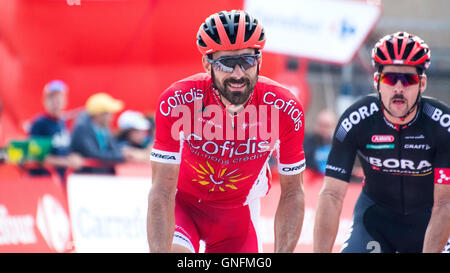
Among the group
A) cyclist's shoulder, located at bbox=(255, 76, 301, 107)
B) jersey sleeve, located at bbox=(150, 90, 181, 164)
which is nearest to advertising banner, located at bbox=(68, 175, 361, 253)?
cyclist's shoulder, located at bbox=(255, 76, 301, 107)

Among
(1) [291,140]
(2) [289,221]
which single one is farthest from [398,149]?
(2) [289,221]

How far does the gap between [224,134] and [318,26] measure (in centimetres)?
865

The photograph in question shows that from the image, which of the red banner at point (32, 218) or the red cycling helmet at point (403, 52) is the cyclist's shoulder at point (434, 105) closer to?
the red cycling helmet at point (403, 52)

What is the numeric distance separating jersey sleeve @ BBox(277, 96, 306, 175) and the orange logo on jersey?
0.37m

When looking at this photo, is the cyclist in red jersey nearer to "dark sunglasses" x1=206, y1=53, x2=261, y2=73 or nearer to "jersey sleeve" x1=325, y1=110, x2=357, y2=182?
"dark sunglasses" x1=206, y1=53, x2=261, y2=73

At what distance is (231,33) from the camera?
4.52 metres

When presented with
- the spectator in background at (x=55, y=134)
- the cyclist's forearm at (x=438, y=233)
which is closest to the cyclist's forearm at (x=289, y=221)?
the cyclist's forearm at (x=438, y=233)

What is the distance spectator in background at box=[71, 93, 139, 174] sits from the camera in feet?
31.8

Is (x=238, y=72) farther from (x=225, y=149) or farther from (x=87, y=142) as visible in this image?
(x=87, y=142)

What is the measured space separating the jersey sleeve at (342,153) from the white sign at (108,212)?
4.24 meters

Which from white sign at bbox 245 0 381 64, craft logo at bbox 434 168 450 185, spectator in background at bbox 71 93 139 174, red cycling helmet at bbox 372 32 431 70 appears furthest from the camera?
white sign at bbox 245 0 381 64

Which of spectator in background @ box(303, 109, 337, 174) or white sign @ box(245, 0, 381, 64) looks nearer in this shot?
spectator in background @ box(303, 109, 337, 174)

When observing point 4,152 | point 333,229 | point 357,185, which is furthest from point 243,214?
point 4,152

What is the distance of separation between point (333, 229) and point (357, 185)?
5044 mm
